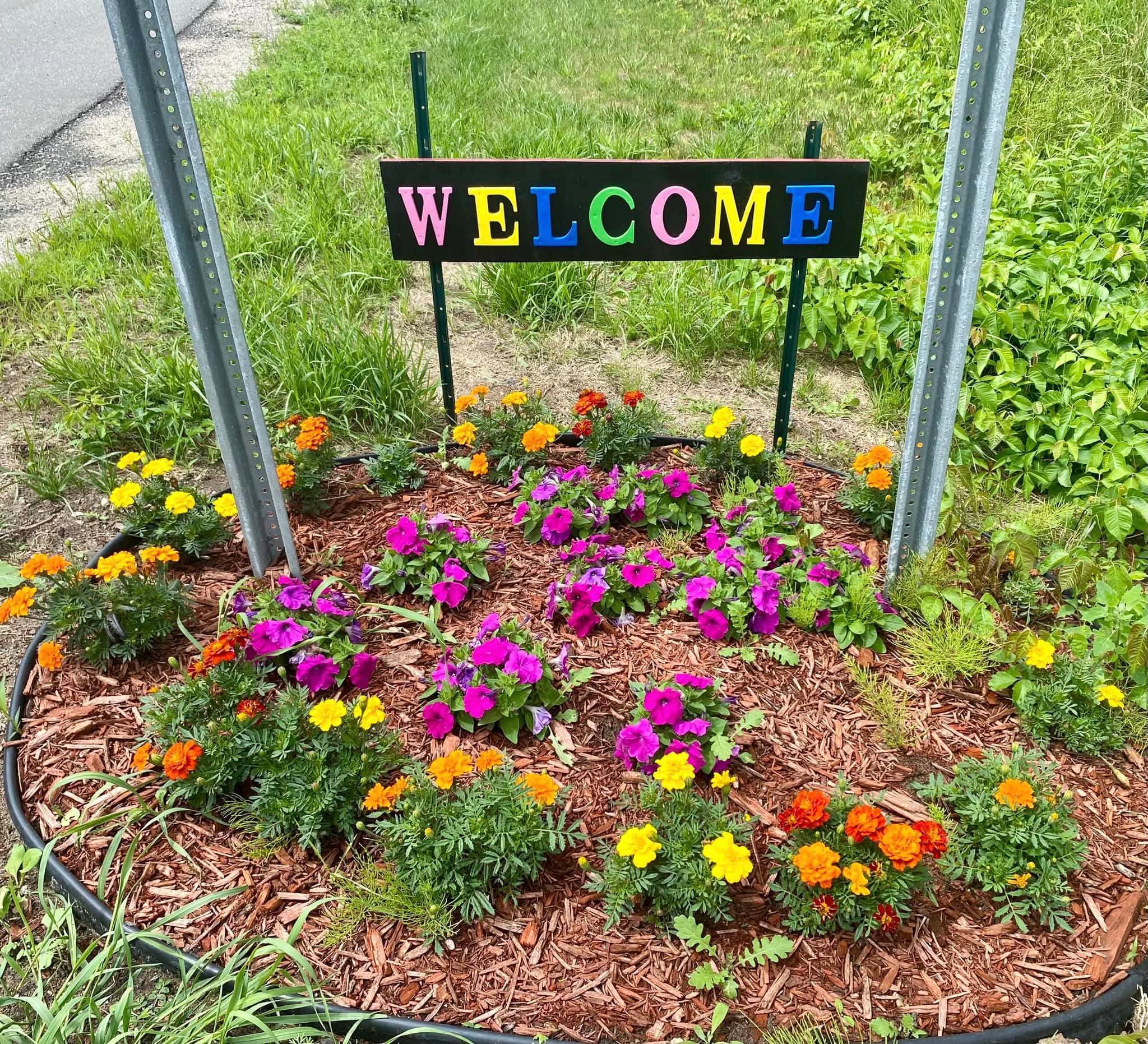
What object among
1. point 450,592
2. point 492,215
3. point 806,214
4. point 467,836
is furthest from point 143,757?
point 806,214

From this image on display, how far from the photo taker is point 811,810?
1770 mm

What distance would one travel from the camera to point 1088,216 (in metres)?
4.10

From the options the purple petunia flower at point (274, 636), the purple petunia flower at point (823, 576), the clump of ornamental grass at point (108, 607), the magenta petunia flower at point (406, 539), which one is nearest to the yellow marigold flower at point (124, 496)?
→ the clump of ornamental grass at point (108, 607)

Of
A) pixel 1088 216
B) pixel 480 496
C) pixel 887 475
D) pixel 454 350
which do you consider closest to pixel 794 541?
pixel 887 475

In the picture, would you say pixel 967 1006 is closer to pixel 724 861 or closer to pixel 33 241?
pixel 724 861

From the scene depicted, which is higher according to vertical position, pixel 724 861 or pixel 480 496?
pixel 480 496

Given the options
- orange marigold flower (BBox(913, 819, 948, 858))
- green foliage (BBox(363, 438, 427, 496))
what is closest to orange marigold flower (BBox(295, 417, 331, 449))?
green foliage (BBox(363, 438, 427, 496))

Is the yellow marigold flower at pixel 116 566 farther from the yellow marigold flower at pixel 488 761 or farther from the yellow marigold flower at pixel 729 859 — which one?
the yellow marigold flower at pixel 729 859

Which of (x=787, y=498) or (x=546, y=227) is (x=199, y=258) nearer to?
(x=546, y=227)

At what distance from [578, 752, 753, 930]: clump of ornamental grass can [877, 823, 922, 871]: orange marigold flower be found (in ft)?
0.85

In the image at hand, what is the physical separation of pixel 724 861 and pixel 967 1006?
550 mm

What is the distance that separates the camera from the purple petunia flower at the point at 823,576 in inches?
101

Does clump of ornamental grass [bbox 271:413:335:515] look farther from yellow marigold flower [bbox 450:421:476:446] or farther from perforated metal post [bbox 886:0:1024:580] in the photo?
perforated metal post [bbox 886:0:1024:580]

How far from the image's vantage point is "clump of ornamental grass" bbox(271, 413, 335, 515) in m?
2.89
